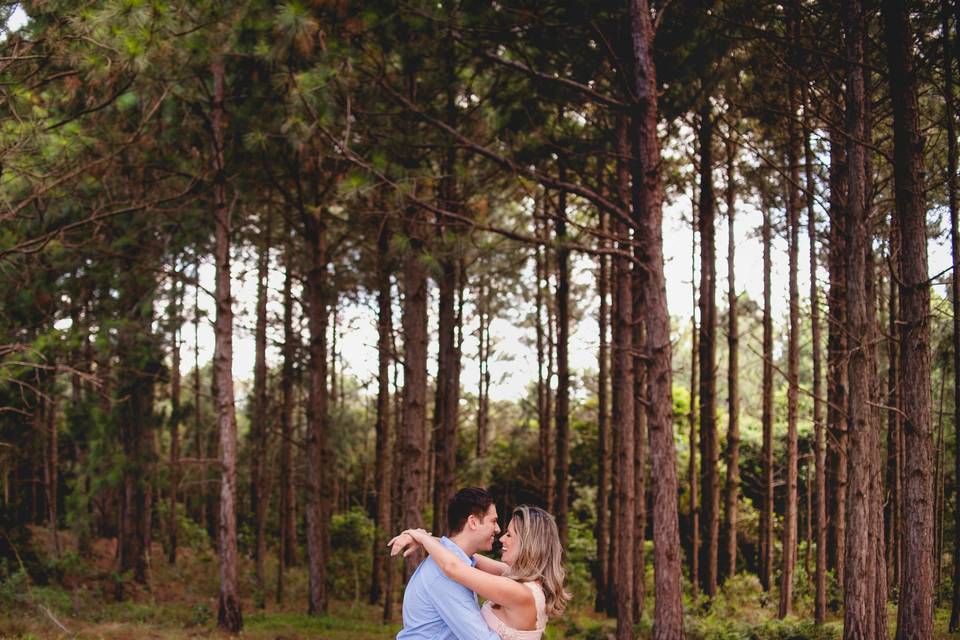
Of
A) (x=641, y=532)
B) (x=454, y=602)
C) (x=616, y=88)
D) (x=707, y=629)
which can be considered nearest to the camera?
(x=454, y=602)

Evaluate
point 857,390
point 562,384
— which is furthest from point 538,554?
point 562,384

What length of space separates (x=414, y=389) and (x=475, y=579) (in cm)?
977

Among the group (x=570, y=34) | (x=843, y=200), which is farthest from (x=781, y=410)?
(x=570, y=34)

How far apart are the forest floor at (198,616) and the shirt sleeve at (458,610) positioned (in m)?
9.08

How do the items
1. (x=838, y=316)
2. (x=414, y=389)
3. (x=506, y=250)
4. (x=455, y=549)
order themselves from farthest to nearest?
(x=506, y=250)
(x=838, y=316)
(x=414, y=389)
(x=455, y=549)

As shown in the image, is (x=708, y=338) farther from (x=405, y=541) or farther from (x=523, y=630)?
(x=405, y=541)

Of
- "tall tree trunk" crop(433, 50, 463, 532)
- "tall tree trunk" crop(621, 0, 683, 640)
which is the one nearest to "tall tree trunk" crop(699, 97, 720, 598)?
"tall tree trunk" crop(433, 50, 463, 532)

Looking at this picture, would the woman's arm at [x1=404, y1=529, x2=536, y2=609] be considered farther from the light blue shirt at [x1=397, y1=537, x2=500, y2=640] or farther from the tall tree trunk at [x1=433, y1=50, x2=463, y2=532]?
the tall tree trunk at [x1=433, y1=50, x2=463, y2=532]

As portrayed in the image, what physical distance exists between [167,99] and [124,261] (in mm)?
5730

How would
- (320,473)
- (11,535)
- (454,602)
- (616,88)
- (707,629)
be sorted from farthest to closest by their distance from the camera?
(11,535) → (320,473) → (707,629) → (616,88) → (454,602)

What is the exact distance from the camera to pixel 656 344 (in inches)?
371

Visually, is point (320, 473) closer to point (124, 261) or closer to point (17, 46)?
point (124, 261)

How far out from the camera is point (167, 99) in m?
14.4

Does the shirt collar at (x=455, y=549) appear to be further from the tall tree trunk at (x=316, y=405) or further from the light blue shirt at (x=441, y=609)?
the tall tree trunk at (x=316, y=405)
